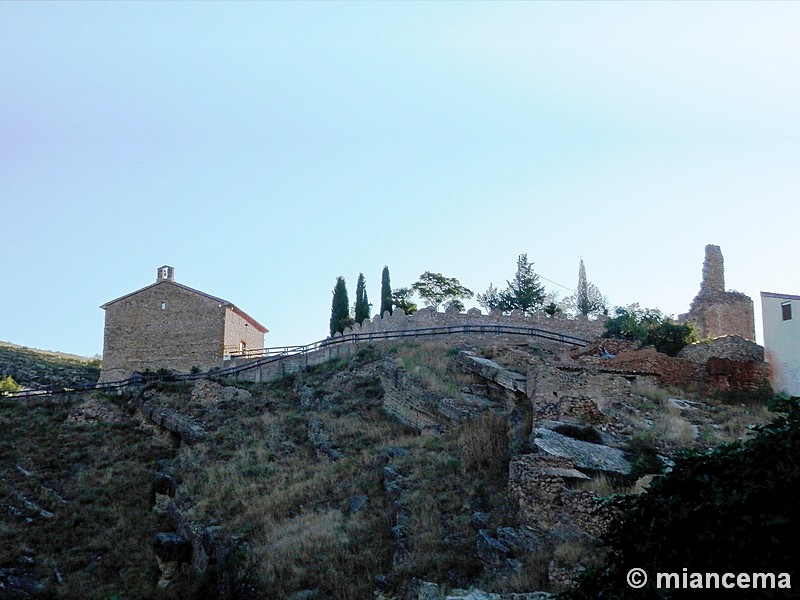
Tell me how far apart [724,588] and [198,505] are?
62.4 feet

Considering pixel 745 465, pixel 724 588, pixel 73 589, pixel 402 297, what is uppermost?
pixel 402 297

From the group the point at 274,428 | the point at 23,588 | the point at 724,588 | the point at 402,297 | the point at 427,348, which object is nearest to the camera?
the point at 724,588

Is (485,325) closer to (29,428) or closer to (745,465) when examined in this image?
(29,428)

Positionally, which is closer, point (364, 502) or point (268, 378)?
point (364, 502)

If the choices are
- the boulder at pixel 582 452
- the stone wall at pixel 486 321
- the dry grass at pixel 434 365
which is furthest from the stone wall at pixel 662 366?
the boulder at pixel 582 452

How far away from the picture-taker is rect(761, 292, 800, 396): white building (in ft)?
101

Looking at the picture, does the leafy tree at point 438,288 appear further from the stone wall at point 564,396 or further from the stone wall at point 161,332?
the stone wall at point 564,396

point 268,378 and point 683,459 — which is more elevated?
point 268,378

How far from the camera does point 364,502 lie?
23.2m

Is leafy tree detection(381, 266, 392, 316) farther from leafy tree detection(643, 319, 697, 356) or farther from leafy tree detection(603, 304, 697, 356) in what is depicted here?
leafy tree detection(643, 319, 697, 356)

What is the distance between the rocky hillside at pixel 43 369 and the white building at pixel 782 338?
32.0m

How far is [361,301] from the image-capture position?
5400cm

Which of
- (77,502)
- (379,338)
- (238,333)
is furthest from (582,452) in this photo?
(238,333)

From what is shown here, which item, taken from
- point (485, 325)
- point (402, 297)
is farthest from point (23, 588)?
point (402, 297)
